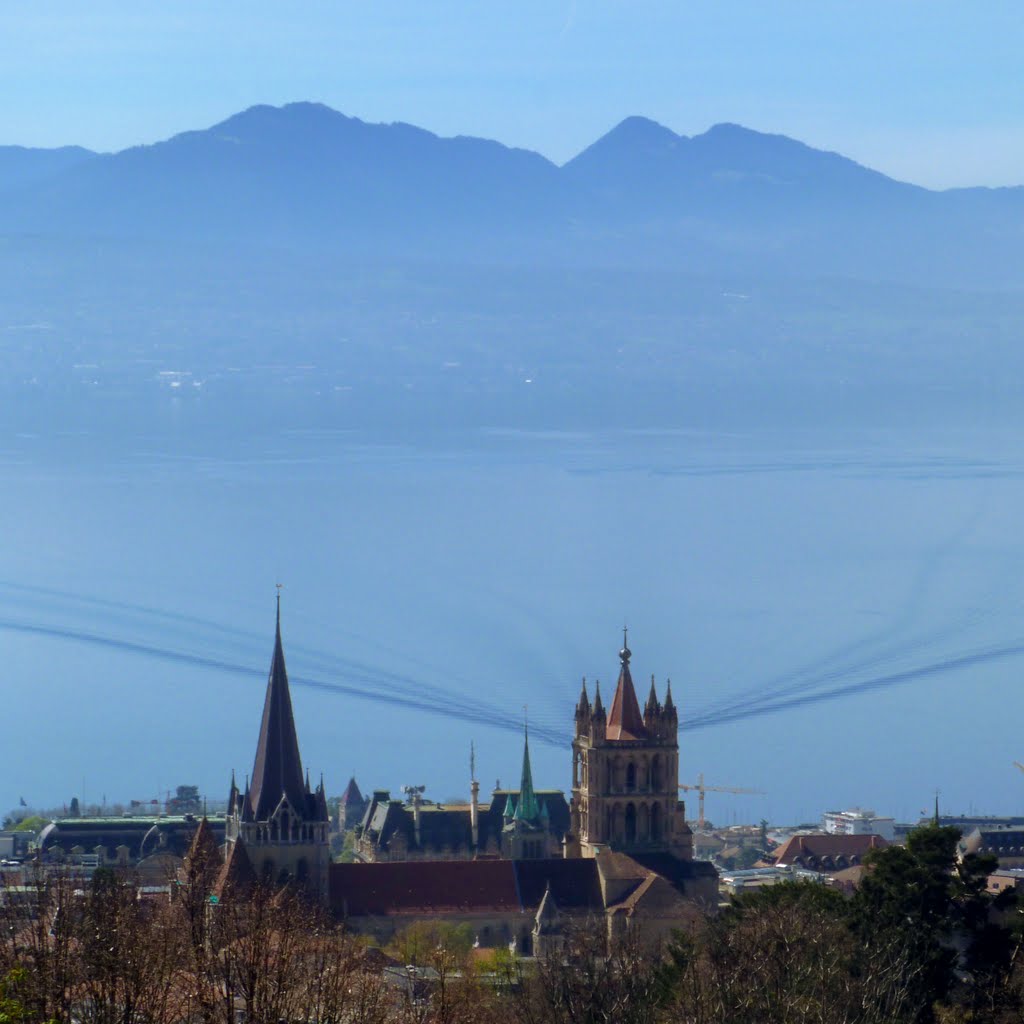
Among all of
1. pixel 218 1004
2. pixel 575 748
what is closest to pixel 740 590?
pixel 575 748

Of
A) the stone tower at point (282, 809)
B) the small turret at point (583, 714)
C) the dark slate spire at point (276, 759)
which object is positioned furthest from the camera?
the small turret at point (583, 714)

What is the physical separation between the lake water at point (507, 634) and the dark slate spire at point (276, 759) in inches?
866

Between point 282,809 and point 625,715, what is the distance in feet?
24.9

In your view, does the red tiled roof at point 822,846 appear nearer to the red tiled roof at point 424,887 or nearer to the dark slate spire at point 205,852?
the red tiled roof at point 424,887

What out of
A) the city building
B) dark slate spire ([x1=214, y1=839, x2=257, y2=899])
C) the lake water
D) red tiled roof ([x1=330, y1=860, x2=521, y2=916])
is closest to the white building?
the city building

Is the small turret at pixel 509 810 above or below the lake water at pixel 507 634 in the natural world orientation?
below

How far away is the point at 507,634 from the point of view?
74062mm

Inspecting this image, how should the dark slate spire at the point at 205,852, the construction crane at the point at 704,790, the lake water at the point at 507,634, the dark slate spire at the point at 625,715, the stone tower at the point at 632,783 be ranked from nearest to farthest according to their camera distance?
the dark slate spire at the point at 205,852 → the stone tower at the point at 632,783 → the dark slate spire at the point at 625,715 → the construction crane at the point at 704,790 → the lake water at the point at 507,634

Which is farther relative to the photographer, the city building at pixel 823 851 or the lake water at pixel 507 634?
the lake water at pixel 507 634

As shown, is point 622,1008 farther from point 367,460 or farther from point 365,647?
point 367,460

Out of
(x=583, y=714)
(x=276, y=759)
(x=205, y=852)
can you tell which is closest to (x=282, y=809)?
(x=276, y=759)

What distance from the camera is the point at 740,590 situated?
87438mm

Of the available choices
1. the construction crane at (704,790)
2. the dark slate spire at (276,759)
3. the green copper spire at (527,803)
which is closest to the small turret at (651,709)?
the green copper spire at (527,803)

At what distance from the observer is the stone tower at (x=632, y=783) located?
150ft
